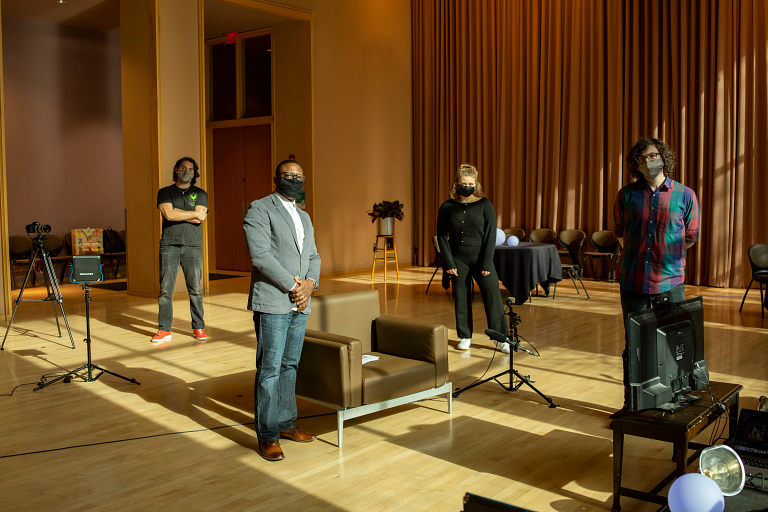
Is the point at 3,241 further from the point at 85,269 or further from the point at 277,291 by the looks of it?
the point at 277,291

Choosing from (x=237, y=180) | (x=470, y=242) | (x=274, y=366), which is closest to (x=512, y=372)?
(x=470, y=242)

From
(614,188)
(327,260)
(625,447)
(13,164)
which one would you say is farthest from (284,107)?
(625,447)

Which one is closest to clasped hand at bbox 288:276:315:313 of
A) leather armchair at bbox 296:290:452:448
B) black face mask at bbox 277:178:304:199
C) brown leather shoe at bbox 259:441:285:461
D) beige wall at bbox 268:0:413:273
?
leather armchair at bbox 296:290:452:448

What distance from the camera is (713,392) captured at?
3258mm

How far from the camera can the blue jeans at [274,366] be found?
3.57 metres

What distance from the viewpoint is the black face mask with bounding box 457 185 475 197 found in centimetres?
591

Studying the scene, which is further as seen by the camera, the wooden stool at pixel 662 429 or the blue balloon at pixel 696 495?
the wooden stool at pixel 662 429

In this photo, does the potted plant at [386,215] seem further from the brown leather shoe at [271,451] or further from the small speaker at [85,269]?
the brown leather shoe at [271,451]

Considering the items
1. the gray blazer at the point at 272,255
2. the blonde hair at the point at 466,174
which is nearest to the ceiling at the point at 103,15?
the blonde hair at the point at 466,174

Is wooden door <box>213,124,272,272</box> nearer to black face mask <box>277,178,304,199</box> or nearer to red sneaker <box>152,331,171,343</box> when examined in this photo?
red sneaker <box>152,331,171,343</box>

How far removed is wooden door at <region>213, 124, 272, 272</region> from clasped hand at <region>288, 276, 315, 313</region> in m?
9.05

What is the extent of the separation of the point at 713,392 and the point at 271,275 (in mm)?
2281

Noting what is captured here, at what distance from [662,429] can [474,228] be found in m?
3.28

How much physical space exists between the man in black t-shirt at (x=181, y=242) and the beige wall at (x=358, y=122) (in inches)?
208
